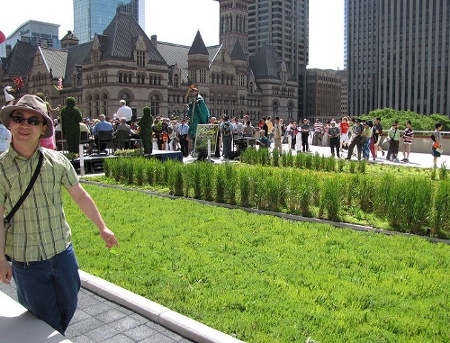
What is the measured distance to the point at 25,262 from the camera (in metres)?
3.80

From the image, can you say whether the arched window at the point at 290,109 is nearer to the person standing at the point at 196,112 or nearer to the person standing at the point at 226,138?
the person standing at the point at 226,138

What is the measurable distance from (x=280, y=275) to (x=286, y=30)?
15586cm

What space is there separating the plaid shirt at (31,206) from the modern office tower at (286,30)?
150074 mm

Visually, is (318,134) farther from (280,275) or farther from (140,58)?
(140,58)

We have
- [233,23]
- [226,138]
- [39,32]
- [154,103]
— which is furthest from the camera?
[39,32]

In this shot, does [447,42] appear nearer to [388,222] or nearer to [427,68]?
[427,68]

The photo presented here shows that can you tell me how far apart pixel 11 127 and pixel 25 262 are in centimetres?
106

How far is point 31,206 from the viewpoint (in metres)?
3.77

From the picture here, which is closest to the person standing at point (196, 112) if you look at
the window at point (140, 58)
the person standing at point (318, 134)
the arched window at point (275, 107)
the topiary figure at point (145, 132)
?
the topiary figure at point (145, 132)

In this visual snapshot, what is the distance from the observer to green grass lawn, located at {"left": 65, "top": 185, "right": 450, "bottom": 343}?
16.1 feet

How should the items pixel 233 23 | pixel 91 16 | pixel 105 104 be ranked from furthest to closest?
pixel 91 16
pixel 233 23
pixel 105 104

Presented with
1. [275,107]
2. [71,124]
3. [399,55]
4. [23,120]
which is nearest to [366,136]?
[71,124]

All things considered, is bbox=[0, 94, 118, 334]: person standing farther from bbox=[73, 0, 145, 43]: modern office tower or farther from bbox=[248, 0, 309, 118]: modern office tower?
bbox=[73, 0, 145, 43]: modern office tower

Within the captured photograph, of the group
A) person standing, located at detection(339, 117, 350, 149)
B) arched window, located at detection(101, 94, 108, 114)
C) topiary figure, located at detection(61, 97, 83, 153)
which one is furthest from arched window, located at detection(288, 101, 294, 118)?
topiary figure, located at detection(61, 97, 83, 153)
